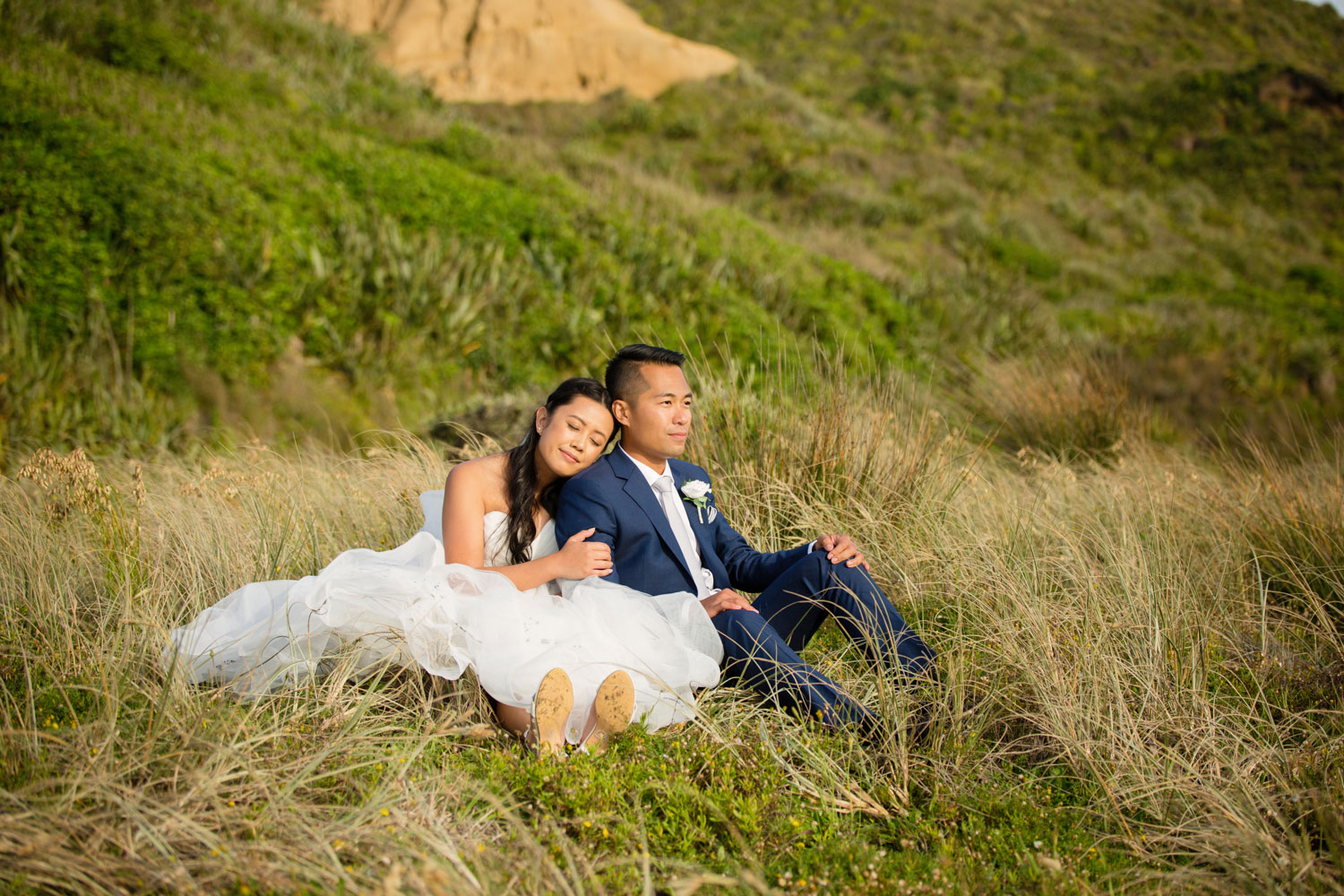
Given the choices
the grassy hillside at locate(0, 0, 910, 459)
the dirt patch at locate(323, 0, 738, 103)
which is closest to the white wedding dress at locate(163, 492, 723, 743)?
the grassy hillside at locate(0, 0, 910, 459)

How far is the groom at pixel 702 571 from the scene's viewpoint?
2879 mm

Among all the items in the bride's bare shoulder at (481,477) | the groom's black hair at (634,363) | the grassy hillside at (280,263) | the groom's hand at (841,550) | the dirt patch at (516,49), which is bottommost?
the grassy hillside at (280,263)

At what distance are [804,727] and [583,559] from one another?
3.23ft

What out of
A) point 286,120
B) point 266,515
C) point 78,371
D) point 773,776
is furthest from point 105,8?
point 773,776

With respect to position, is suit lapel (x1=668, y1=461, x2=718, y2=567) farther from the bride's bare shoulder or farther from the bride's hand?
the bride's bare shoulder

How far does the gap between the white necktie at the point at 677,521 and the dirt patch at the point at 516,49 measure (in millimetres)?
23152

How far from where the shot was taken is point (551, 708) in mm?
2494

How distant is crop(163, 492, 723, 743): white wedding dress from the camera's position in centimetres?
262

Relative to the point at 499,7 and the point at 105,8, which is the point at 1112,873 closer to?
the point at 105,8

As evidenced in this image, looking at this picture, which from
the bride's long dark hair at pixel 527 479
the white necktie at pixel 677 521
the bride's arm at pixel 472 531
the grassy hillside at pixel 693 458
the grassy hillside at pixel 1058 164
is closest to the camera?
the grassy hillside at pixel 693 458

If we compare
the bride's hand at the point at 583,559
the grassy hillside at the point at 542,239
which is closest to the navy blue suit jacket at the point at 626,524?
the bride's hand at the point at 583,559

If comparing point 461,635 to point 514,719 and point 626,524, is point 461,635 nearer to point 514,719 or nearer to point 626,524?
point 514,719

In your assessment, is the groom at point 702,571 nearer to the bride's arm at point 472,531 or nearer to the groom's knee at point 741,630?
the groom's knee at point 741,630

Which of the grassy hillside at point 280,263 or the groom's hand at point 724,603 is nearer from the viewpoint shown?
the groom's hand at point 724,603
